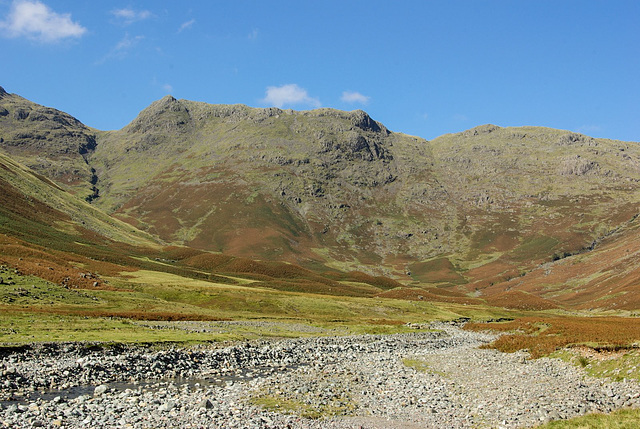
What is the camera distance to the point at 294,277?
152 metres

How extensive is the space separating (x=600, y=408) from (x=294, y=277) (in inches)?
5204

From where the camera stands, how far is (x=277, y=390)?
28766 mm

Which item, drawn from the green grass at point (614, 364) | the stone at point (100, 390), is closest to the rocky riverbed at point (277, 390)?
the stone at point (100, 390)

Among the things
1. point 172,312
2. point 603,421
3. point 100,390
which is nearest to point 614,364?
point 603,421

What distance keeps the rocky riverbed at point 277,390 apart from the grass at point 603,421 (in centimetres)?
175

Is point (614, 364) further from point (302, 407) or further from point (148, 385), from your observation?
point (148, 385)

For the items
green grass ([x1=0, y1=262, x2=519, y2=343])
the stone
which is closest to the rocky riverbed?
the stone

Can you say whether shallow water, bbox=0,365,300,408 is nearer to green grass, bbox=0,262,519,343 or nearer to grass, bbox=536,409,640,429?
green grass, bbox=0,262,519,343

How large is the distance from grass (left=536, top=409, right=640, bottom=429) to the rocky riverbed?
175cm

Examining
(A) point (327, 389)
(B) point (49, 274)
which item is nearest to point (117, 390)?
(A) point (327, 389)

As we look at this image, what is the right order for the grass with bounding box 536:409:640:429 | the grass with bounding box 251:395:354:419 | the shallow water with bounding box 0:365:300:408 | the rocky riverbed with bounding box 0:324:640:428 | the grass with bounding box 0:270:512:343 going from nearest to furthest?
the grass with bounding box 536:409:640:429, the rocky riverbed with bounding box 0:324:640:428, the grass with bounding box 251:395:354:419, the shallow water with bounding box 0:365:300:408, the grass with bounding box 0:270:512:343

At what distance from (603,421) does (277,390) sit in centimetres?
1811

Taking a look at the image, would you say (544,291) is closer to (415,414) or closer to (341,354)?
(341,354)

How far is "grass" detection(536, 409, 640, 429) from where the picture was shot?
57.6ft
